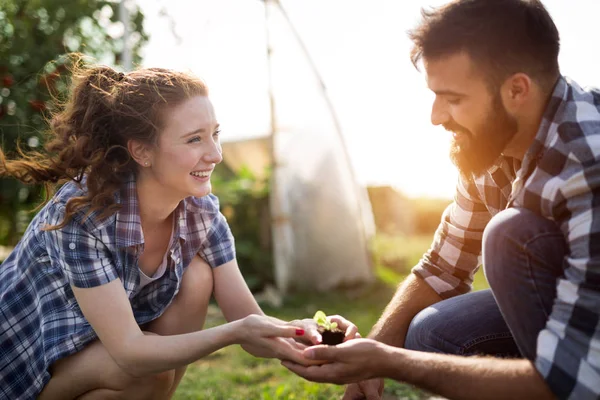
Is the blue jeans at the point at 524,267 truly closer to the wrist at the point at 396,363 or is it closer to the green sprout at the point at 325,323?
the wrist at the point at 396,363

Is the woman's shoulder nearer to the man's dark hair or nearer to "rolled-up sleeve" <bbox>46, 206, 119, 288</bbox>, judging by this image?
"rolled-up sleeve" <bbox>46, 206, 119, 288</bbox>

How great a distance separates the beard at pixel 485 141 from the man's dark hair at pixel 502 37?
115 mm

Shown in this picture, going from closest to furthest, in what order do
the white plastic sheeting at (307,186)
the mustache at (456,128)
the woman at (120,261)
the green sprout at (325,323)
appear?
the mustache at (456,128), the woman at (120,261), the green sprout at (325,323), the white plastic sheeting at (307,186)

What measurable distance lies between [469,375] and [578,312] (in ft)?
1.20

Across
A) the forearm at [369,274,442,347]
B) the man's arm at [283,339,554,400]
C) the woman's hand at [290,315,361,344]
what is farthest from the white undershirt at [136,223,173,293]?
the forearm at [369,274,442,347]

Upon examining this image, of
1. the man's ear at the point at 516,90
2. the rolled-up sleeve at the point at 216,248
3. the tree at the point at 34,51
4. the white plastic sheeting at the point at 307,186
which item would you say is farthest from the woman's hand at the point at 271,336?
the white plastic sheeting at the point at 307,186

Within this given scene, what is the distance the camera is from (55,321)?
2551 mm

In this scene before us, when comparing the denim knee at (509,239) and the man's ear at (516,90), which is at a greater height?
the man's ear at (516,90)

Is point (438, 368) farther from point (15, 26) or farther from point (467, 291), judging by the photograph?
point (15, 26)

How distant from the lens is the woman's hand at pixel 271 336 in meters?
2.36

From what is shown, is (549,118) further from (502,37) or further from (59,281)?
(59,281)

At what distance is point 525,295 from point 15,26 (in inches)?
205

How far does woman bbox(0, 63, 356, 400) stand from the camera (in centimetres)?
240

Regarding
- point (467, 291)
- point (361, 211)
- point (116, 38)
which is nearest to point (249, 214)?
point (361, 211)
